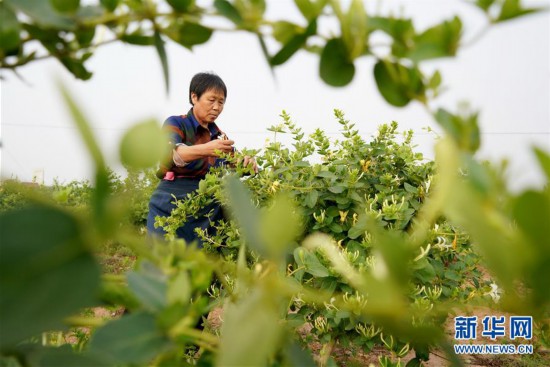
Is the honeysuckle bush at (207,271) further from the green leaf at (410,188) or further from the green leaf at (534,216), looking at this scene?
the green leaf at (410,188)

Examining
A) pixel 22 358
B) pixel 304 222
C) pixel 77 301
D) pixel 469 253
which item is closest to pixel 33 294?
pixel 77 301

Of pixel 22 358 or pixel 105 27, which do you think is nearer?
pixel 22 358

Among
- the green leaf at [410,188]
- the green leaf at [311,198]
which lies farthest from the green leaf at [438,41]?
the green leaf at [410,188]

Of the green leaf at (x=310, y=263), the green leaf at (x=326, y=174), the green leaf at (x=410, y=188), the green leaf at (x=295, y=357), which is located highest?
the green leaf at (x=295, y=357)

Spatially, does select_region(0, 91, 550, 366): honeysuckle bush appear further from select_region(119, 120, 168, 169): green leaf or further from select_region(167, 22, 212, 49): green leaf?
select_region(167, 22, 212, 49): green leaf

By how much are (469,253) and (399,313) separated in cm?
181

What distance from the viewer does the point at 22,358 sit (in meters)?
0.31

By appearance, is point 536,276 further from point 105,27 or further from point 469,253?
point 469,253

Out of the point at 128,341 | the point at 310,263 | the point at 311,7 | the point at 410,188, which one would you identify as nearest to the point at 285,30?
the point at 311,7

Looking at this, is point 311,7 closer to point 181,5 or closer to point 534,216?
point 181,5

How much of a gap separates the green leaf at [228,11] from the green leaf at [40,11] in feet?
0.35

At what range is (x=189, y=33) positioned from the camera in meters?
0.41

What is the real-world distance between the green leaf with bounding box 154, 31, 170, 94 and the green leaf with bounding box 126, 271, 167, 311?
0.17m

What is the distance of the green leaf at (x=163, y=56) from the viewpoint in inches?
15.0
